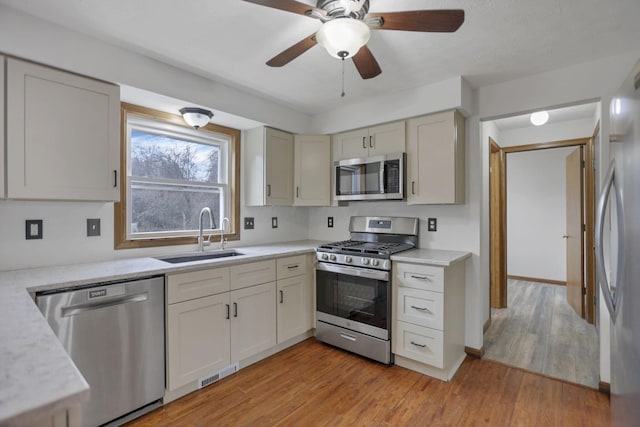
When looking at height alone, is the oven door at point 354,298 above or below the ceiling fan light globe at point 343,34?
below

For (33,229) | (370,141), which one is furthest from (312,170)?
(33,229)

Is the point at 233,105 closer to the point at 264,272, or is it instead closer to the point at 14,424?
the point at 264,272

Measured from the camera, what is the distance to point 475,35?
191cm

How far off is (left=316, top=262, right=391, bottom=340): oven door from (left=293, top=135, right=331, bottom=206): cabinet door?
0.78m

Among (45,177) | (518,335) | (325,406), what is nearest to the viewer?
(45,177)

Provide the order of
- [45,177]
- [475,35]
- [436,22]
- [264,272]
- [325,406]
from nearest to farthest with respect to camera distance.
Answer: [436,22]
[45,177]
[475,35]
[325,406]
[264,272]

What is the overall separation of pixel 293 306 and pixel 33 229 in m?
1.97

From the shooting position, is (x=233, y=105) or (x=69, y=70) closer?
(x=69, y=70)

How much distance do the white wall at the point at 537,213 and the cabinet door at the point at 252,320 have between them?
4831mm

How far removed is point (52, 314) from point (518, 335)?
3.84 meters

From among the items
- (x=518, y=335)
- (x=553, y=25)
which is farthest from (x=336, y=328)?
(x=553, y=25)

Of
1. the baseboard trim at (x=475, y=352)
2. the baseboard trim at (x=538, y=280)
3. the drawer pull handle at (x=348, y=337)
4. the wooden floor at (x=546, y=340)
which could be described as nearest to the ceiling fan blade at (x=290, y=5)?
the drawer pull handle at (x=348, y=337)

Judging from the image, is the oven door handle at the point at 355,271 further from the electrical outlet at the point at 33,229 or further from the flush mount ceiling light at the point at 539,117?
the flush mount ceiling light at the point at 539,117

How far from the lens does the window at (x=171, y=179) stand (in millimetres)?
2430
